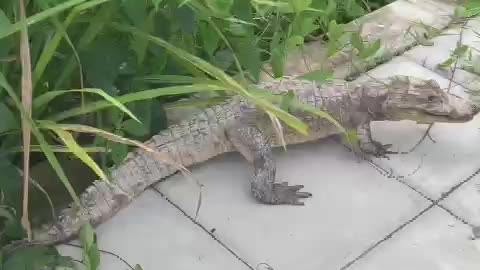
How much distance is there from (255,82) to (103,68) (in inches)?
26.5

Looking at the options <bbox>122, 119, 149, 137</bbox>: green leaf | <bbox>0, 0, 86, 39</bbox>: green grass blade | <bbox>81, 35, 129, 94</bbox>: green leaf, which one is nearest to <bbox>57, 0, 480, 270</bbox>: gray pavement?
<bbox>122, 119, 149, 137</bbox>: green leaf

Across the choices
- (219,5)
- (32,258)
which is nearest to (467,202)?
(219,5)

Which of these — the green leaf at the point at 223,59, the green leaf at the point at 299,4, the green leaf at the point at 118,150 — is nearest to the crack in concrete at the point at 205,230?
the green leaf at the point at 118,150

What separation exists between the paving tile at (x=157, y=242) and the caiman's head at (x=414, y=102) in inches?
32.9

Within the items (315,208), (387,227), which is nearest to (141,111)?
(315,208)

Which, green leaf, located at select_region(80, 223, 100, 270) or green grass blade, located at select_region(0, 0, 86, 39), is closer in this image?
green grass blade, located at select_region(0, 0, 86, 39)

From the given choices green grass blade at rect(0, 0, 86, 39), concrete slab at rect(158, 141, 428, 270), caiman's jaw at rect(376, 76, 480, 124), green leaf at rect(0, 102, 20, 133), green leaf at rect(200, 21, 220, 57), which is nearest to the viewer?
green grass blade at rect(0, 0, 86, 39)

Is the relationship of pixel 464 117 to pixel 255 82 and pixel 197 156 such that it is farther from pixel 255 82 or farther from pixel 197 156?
pixel 197 156

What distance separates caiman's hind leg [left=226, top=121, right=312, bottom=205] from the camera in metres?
2.42

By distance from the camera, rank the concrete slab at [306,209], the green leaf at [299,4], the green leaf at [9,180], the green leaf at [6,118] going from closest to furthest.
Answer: the green leaf at [6,118], the green leaf at [9,180], the concrete slab at [306,209], the green leaf at [299,4]

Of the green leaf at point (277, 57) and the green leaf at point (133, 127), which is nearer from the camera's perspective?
the green leaf at point (133, 127)

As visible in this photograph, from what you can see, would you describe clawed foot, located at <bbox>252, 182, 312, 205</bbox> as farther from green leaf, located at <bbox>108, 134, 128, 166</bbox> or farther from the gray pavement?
green leaf, located at <bbox>108, 134, 128, 166</bbox>

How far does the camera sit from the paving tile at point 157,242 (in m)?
2.20

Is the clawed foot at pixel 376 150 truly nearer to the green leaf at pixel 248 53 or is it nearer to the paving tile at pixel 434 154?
the paving tile at pixel 434 154
